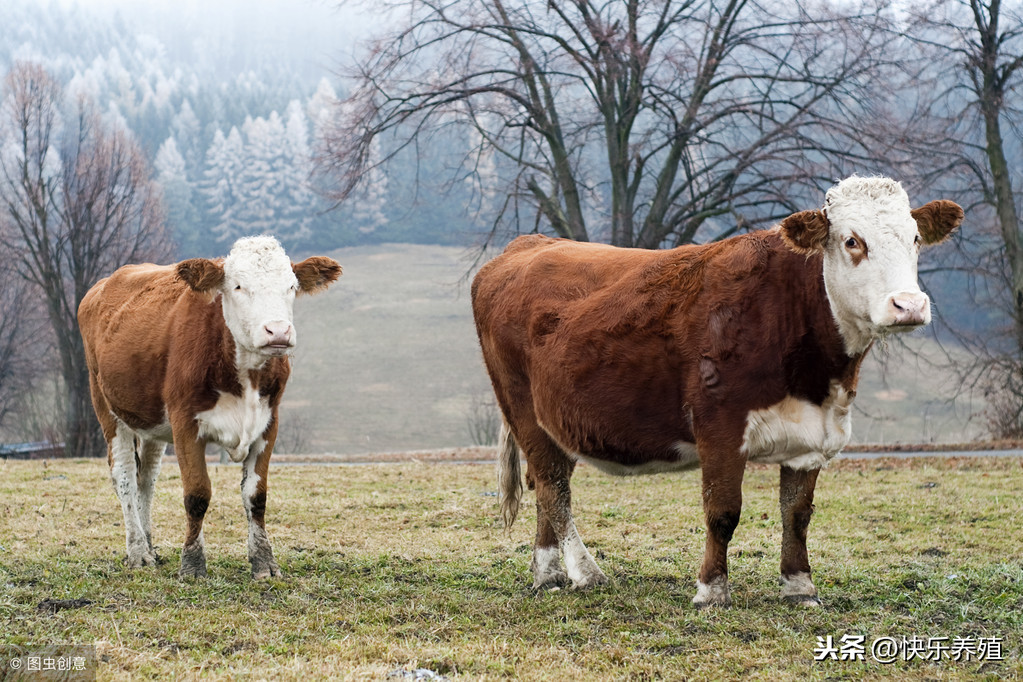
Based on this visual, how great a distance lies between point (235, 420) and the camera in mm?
6656

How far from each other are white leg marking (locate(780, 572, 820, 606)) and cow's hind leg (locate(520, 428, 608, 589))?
116cm

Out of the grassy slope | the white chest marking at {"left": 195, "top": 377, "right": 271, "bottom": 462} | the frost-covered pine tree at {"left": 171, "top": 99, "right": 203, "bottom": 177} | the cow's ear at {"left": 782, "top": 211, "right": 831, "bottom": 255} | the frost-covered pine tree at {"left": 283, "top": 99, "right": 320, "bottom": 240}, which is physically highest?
the frost-covered pine tree at {"left": 171, "top": 99, "right": 203, "bottom": 177}

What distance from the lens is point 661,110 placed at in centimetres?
1823

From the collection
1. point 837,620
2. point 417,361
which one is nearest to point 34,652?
point 837,620

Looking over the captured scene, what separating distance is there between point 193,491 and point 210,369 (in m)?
0.86

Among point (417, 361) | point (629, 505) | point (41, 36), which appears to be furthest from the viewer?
point (41, 36)

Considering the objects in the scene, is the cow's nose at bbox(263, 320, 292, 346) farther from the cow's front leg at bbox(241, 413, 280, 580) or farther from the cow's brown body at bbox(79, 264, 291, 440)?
the cow's front leg at bbox(241, 413, 280, 580)

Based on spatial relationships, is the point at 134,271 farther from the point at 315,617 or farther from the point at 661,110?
the point at 661,110

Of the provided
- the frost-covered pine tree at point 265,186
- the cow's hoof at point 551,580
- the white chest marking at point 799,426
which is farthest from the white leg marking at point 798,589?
the frost-covered pine tree at point 265,186

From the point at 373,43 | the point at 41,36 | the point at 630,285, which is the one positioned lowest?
the point at 630,285

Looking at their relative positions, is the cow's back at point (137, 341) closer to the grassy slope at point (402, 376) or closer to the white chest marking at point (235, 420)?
the white chest marking at point (235, 420)

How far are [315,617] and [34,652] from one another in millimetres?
1476

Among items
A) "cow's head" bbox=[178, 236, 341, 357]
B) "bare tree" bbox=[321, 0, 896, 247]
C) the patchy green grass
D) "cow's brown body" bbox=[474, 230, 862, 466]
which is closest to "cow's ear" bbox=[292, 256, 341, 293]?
"cow's head" bbox=[178, 236, 341, 357]

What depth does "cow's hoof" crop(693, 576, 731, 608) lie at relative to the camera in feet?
18.4
